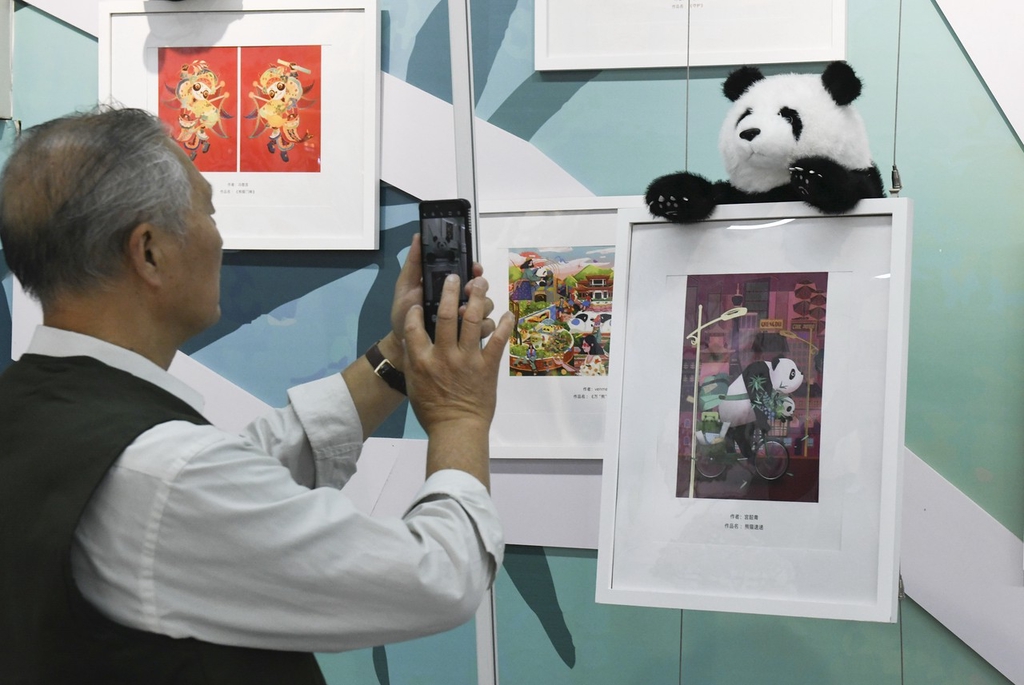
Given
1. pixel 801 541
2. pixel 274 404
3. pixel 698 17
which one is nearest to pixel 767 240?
pixel 801 541

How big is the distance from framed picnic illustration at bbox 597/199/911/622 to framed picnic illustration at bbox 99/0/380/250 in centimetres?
65

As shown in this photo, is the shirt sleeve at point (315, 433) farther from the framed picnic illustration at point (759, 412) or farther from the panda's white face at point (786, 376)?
the panda's white face at point (786, 376)

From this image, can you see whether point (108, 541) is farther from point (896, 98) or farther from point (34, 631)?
point (896, 98)

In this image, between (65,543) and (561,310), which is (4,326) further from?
(65,543)

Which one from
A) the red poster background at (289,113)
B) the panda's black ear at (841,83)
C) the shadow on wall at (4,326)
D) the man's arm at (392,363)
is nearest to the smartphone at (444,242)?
the man's arm at (392,363)

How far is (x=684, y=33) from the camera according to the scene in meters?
1.58

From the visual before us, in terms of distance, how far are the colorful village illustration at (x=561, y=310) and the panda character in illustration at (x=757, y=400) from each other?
367mm

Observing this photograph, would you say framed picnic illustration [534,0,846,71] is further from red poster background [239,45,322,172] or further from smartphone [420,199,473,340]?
smartphone [420,199,473,340]

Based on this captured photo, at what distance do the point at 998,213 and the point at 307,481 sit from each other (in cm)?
115

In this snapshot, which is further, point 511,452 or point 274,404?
point 274,404

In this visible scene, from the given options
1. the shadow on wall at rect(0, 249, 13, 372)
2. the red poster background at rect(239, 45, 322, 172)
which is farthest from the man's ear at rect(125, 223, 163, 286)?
the shadow on wall at rect(0, 249, 13, 372)

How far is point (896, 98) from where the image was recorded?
1.51 m

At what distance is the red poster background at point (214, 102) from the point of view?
1799 millimetres

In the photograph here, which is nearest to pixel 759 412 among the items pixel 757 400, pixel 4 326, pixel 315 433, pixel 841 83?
pixel 757 400
